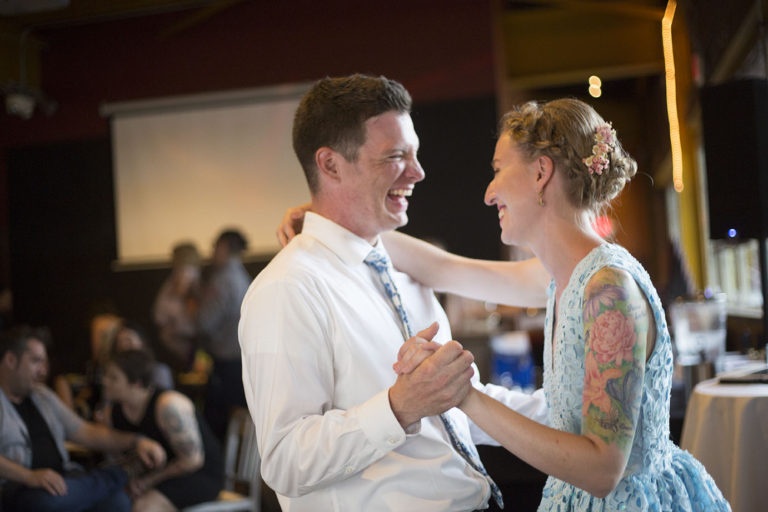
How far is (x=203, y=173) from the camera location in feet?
25.5

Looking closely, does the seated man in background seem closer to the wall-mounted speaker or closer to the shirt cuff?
the shirt cuff

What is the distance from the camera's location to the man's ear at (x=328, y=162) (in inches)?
73.4

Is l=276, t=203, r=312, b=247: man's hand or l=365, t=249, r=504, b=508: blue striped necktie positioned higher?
l=276, t=203, r=312, b=247: man's hand

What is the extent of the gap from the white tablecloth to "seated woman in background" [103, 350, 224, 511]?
2.36m

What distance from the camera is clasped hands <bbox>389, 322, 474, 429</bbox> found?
4.48 ft

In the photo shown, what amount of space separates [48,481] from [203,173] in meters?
4.88

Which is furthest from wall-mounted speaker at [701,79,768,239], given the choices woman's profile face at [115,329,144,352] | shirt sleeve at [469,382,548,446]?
woman's profile face at [115,329,144,352]

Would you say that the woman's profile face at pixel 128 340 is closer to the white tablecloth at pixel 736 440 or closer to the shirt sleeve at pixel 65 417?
the shirt sleeve at pixel 65 417

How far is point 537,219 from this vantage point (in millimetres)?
1601

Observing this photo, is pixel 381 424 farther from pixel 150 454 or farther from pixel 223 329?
pixel 223 329

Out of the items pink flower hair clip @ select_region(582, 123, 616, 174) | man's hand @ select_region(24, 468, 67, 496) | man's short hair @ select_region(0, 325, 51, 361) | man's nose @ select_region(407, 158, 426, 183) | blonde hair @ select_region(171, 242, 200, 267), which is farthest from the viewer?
blonde hair @ select_region(171, 242, 200, 267)

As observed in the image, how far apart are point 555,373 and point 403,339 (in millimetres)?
348

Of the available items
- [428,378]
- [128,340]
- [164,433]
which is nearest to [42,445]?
[164,433]

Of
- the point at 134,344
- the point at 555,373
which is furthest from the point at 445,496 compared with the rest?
the point at 134,344
